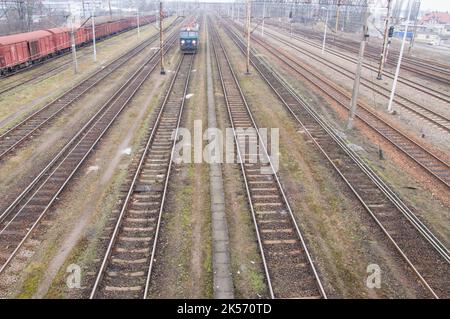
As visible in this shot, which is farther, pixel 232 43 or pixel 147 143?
pixel 232 43

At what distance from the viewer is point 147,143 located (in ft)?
57.2

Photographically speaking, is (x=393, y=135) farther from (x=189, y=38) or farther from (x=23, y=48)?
(x=23, y=48)

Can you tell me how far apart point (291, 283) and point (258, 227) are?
2.42 m

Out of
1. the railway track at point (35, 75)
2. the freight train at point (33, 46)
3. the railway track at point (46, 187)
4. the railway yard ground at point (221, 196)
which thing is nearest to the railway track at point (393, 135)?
the railway yard ground at point (221, 196)

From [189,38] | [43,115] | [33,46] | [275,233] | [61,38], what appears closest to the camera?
[275,233]

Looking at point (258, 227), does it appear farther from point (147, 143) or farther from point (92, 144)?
point (92, 144)

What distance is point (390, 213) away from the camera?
1195cm

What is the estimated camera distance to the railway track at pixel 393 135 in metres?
15.3

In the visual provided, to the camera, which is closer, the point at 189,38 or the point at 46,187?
the point at 46,187

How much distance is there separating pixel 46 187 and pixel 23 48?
87.3 ft

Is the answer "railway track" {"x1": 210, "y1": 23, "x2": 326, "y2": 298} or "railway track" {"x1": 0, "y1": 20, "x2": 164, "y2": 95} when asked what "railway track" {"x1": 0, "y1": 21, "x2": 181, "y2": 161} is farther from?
"railway track" {"x1": 210, "y1": 23, "x2": 326, "y2": 298}

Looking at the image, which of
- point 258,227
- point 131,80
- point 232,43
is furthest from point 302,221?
point 232,43

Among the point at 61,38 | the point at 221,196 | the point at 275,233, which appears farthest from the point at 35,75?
the point at 275,233
